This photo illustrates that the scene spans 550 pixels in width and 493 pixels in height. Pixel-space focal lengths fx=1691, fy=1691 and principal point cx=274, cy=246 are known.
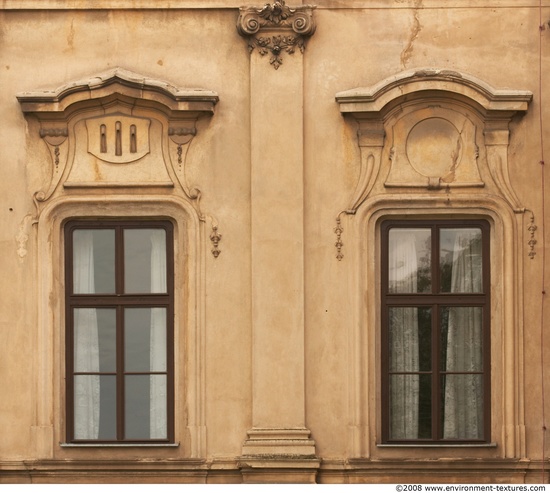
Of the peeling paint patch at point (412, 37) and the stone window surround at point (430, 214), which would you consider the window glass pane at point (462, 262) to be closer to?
the stone window surround at point (430, 214)

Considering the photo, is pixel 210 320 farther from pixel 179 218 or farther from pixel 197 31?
pixel 197 31

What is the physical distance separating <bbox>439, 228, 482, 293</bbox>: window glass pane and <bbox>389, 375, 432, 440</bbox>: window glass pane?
2.70ft

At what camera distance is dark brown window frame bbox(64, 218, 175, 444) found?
1443 cm

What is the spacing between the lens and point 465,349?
14406 mm

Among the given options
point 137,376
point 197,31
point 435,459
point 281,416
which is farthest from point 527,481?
point 197,31

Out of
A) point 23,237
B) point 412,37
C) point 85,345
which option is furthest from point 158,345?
point 412,37

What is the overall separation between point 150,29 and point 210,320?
8.31ft

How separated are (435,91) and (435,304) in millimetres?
1810

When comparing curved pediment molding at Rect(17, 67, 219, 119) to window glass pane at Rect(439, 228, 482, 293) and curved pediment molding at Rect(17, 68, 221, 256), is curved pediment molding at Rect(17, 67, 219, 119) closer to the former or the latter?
curved pediment molding at Rect(17, 68, 221, 256)

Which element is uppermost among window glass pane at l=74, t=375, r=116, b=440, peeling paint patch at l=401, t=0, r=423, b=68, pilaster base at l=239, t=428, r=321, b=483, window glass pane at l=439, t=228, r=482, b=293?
peeling paint patch at l=401, t=0, r=423, b=68

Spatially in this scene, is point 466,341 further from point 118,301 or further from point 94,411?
point 94,411

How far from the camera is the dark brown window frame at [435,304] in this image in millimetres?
14344

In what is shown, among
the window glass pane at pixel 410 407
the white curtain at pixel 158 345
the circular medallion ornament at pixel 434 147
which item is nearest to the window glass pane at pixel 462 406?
the window glass pane at pixel 410 407

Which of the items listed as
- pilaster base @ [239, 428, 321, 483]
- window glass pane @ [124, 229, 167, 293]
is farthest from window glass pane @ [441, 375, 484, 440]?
window glass pane @ [124, 229, 167, 293]
